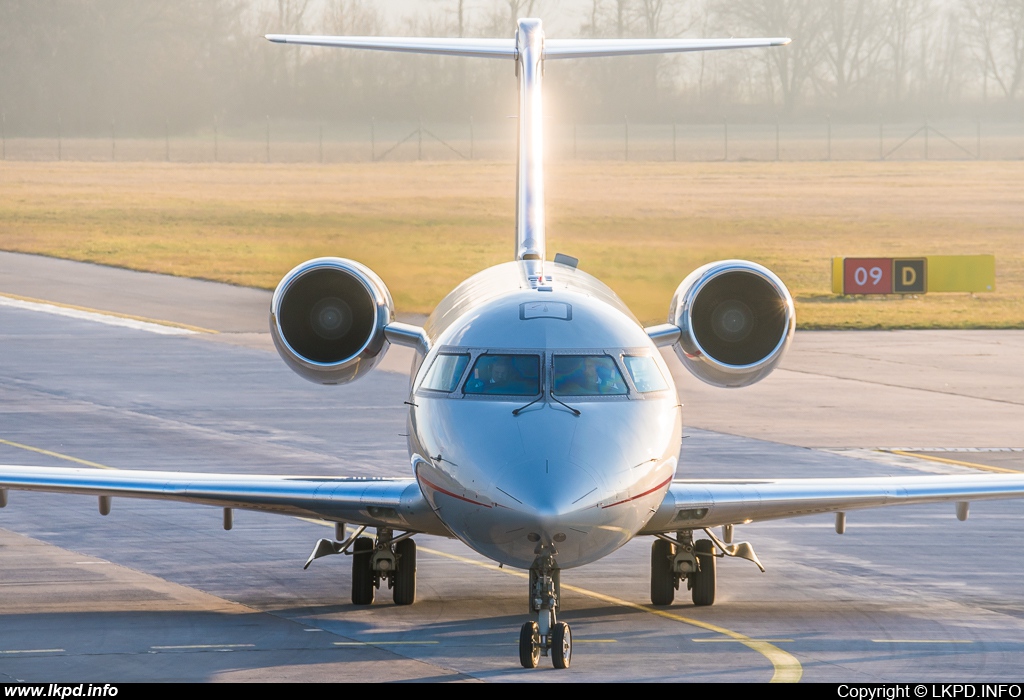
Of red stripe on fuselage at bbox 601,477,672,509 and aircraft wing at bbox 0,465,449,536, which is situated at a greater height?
red stripe on fuselage at bbox 601,477,672,509

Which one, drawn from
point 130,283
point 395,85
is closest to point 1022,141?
point 395,85

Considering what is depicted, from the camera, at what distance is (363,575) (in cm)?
1471

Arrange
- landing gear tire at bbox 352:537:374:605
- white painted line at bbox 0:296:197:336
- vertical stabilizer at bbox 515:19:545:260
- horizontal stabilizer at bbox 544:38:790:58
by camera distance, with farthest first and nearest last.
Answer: white painted line at bbox 0:296:197:336 → horizontal stabilizer at bbox 544:38:790:58 → vertical stabilizer at bbox 515:19:545:260 → landing gear tire at bbox 352:537:374:605

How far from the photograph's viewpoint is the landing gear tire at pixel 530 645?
11.7 meters

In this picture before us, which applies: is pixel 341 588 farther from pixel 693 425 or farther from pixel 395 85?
pixel 395 85

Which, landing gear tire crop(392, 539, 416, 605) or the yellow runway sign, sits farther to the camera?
the yellow runway sign

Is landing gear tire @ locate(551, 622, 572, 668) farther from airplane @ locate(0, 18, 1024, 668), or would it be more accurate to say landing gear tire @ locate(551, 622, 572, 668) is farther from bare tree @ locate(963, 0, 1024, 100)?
bare tree @ locate(963, 0, 1024, 100)

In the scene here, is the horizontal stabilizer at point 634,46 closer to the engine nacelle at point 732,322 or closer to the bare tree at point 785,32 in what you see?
the engine nacelle at point 732,322

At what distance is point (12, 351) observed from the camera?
34.2 meters

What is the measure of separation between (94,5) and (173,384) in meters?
66.1

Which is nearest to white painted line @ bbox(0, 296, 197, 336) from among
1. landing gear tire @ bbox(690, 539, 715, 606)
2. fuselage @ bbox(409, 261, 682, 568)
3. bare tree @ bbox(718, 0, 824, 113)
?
landing gear tire @ bbox(690, 539, 715, 606)

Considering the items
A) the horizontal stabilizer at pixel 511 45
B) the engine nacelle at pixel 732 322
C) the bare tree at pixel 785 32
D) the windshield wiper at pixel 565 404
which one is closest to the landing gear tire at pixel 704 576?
the engine nacelle at pixel 732 322

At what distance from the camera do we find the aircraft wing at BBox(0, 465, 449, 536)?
13.7 m

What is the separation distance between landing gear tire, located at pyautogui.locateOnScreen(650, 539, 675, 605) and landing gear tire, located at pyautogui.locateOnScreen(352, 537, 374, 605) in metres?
2.57
